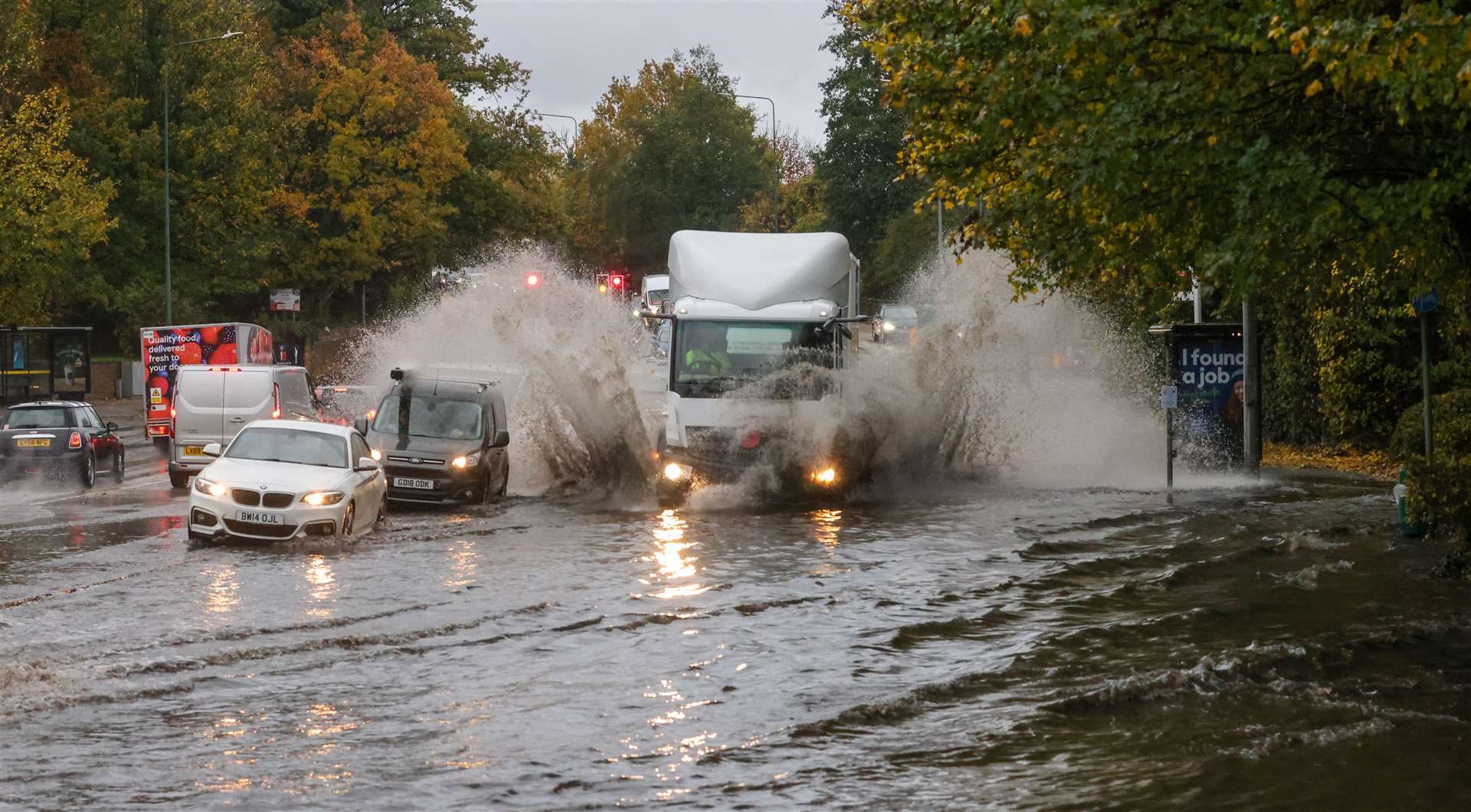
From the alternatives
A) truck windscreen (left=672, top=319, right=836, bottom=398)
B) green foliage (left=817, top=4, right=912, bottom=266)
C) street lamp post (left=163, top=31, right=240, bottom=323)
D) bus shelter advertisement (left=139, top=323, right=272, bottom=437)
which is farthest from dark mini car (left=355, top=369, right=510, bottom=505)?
green foliage (left=817, top=4, right=912, bottom=266)

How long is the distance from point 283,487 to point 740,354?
21.5ft

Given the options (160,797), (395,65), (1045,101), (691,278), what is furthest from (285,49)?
(160,797)

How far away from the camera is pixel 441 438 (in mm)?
23234

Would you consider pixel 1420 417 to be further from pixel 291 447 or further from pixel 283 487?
pixel 283 487

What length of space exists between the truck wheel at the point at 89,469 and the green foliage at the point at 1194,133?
16153mm

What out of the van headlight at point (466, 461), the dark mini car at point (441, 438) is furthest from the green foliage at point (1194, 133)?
the dark mini car at point (441, 438)

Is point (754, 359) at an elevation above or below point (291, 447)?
above

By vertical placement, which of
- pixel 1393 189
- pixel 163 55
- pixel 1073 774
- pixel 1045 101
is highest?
pixel 163 55

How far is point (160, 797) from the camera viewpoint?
7.61 metres

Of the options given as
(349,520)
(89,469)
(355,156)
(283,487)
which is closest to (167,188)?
(355,156)

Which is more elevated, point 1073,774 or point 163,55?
point 163,55

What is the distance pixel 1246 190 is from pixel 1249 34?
1383 millimetres

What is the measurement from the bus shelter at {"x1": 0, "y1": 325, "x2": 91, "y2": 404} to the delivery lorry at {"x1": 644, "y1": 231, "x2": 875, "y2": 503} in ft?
79.1

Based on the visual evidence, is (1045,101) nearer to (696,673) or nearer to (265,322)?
(696,673)
